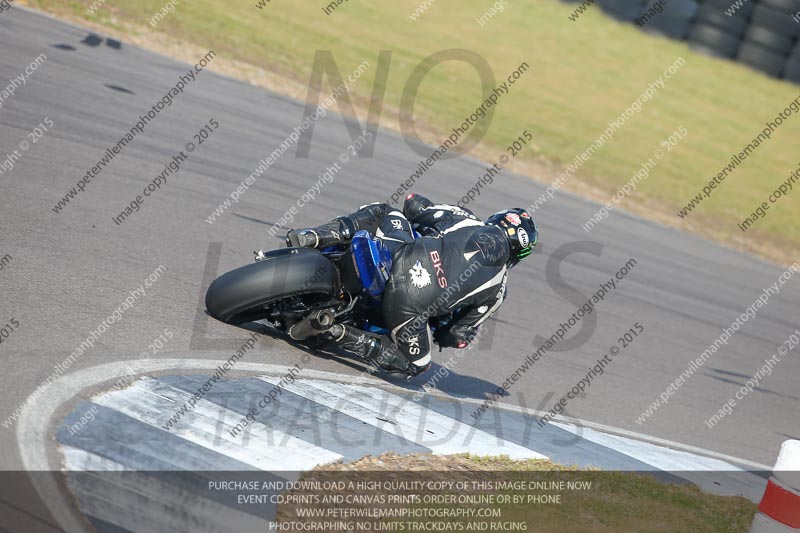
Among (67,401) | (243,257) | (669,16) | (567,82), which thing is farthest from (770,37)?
(67,401)

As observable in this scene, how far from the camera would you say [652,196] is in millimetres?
19109

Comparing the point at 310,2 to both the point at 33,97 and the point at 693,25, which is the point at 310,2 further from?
the point at 33,97

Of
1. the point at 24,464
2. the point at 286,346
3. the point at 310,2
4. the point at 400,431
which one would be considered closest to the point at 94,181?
the point at 286,346

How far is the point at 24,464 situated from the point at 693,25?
970 inches

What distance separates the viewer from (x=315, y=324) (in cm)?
640

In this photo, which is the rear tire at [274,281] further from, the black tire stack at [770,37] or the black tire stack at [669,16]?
the black tire stack at [669,16]

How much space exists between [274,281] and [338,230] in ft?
2.53

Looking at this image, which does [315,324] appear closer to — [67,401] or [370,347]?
[370,347]

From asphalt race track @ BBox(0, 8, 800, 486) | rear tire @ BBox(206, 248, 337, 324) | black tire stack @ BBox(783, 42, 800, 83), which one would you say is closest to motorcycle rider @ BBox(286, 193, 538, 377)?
rear tire @ BBox(206, 248, 337, 324)

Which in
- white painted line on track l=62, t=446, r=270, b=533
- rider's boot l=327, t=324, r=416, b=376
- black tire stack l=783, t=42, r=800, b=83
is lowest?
rider's boot l=327, t=324, r=416, b=376

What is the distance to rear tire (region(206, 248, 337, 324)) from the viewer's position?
6.20m

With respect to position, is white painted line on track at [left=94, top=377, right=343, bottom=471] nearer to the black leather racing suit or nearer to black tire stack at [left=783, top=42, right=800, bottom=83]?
the black leather racing suit

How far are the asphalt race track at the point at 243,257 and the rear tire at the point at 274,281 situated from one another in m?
0.28

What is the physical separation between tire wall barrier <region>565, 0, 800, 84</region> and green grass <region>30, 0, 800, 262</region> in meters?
0.41
